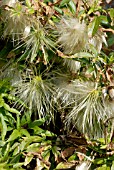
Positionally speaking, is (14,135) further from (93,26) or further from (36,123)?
(93,26)

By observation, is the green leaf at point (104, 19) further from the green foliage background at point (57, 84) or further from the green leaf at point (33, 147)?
the green leaf at point (33, 147)

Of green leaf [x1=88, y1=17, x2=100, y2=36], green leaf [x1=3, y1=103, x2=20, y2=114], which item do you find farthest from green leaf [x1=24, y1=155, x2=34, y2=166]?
green leaf [x1=88, y1=17, x2=100, y2=36]

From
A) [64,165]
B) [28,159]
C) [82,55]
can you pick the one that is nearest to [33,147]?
[28,159]

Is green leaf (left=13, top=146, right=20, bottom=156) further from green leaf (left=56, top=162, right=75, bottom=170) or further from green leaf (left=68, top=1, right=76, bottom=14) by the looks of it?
green leaf (left=68, top=1, right=76, bottom=14)

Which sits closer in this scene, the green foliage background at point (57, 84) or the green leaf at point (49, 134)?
the green foliage background at point (57, 84)

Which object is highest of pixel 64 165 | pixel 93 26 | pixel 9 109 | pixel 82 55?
pixel 93 26

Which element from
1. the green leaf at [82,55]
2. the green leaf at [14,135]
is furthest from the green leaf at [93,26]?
the green leaf at [14,135]

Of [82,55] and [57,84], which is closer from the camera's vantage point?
[82,55]

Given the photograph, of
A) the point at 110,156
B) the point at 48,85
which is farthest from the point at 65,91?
the point at 110,156
